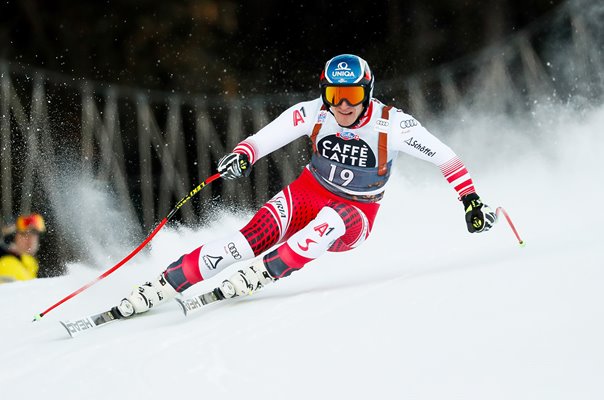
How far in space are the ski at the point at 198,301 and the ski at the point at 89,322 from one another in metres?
0.30

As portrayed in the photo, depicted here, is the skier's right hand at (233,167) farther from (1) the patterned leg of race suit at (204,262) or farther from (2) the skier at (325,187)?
(1) the patterned leg of race suit at (204,262)

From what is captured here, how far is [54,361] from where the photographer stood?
250cm

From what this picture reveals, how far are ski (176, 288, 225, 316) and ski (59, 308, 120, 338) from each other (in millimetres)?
305

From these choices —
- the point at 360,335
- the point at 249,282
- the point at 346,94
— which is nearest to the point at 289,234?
the point at 249,282

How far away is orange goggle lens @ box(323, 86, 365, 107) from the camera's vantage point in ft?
11.0

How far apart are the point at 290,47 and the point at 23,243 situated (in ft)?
18.9

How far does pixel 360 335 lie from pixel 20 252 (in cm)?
335

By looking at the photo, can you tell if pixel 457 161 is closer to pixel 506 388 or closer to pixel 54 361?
pixel 506 388

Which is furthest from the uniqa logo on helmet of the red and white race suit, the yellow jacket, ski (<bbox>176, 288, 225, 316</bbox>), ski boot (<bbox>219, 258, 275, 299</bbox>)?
the yellow jacket

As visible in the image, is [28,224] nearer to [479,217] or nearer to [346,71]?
[346,71]

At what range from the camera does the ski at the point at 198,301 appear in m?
3.15

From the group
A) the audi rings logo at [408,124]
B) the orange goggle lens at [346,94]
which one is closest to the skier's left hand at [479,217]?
the audi rings logo at [408,124]

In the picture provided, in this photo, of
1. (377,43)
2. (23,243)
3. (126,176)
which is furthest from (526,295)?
(377,43)

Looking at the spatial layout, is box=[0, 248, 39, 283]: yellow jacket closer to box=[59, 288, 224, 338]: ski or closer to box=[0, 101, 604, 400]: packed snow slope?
box=[0, 101, 604, 400]: packed snow slope
